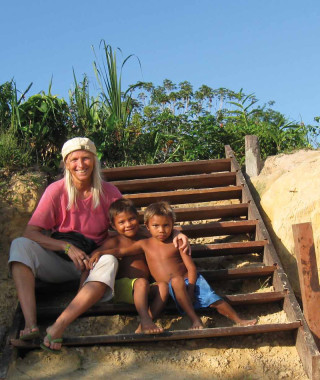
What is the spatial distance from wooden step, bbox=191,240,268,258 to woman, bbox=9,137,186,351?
28.5 inches

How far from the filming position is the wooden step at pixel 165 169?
624 centimetres

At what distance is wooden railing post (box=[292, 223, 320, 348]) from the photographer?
3877 millimetres

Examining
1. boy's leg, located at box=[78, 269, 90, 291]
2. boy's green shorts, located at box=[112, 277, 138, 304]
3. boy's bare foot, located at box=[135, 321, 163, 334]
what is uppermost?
boy's leg, located at box=[78, 269, 90, 291]

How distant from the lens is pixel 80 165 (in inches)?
164

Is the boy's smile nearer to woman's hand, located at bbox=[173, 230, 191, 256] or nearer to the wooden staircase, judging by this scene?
woman's hand, located at bbox=[173, 230, 191, 256]

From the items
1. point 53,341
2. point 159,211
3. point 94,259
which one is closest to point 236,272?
point 159,211

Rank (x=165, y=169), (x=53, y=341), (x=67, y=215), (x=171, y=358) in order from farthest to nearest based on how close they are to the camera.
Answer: (x=165, y=169)
(x=67, y=215)
(x=171, y=358)
(x=53, y=341)

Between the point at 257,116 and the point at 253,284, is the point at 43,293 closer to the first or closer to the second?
the point at 253,284

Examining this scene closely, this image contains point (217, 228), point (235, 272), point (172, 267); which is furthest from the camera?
point (217, 228)

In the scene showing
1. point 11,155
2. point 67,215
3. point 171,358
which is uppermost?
point 11,155

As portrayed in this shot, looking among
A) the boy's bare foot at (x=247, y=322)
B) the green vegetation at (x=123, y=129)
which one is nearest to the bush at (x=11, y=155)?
the green vegetation at (x=123, y=129)

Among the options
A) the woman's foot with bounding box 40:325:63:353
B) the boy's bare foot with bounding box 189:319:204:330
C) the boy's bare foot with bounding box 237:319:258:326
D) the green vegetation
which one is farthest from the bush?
the boy's bare foot with bounding box 237:319:258:326

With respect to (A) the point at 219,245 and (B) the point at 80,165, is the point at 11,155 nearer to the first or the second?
(B) the point at 80,165

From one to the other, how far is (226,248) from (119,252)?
1164mm
